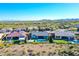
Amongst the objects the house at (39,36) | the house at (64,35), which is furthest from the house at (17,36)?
the house at (64,35)

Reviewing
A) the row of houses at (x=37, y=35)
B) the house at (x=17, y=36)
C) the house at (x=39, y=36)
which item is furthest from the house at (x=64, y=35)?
the house at (x=17, y=36)

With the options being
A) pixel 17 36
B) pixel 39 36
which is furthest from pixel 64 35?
pixel 17 36

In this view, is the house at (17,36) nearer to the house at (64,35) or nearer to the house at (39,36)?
the house at (39,36)

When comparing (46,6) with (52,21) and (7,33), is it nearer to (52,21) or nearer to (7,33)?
(52,21)

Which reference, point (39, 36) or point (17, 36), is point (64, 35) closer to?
point (39, 36)

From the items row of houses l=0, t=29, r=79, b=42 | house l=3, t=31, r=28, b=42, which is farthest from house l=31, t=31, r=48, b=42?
house l=3, t=31, r=28, b=42
